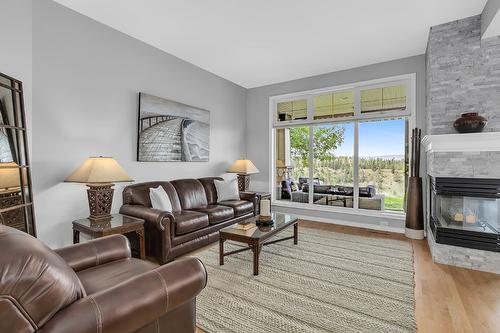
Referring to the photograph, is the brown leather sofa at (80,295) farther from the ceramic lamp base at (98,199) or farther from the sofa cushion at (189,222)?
the sofa cushion at (189,222)

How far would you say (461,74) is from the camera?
11.0ft

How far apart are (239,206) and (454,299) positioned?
2.87 meters

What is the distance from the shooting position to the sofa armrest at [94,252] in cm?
173

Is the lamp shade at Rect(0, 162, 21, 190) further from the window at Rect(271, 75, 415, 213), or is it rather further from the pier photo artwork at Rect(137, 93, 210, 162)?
the window at Rect(271, 75, 415, 213)

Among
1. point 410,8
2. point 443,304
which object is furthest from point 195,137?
point 443,304

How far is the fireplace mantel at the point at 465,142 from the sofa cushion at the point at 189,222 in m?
3.09

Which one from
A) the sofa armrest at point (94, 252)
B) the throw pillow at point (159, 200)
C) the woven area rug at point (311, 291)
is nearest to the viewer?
the sofa armrest at point (94, 252)

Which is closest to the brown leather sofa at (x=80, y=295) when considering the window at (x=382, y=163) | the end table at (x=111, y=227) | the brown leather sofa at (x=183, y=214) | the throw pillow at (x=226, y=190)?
the end table at (x=111, y=227)

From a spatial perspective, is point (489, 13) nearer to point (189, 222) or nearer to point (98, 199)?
point (189, 222)

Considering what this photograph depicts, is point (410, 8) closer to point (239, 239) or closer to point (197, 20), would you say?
point (197, 20)

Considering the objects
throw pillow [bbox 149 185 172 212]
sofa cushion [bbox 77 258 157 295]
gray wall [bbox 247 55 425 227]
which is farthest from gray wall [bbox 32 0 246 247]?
gray wall [bbox 247 55 425 227]

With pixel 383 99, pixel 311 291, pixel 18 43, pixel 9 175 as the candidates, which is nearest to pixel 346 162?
pixel 383 99

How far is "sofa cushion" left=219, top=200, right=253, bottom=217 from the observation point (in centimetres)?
426

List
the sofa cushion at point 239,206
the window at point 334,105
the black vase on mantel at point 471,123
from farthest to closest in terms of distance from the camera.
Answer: the window at point 334,105 → the sofa cushion at point 239,206 → the black vase on mantel at point 471,123
